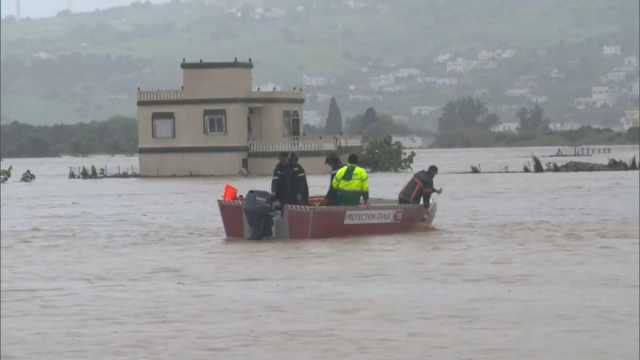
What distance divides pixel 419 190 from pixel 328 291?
11066 millimetres

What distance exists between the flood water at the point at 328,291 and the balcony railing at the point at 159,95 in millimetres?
32160

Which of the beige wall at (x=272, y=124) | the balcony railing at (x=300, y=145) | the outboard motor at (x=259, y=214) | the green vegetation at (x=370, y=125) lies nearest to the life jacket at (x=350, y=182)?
the outboard motor at (x=259, y=214)

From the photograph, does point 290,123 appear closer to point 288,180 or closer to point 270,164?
point 270,164

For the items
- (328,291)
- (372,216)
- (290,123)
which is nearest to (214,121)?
(290,123)

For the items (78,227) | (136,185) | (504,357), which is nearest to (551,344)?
(504,357)

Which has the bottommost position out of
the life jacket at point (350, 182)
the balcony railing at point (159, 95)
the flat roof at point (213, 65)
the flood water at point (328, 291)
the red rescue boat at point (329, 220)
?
the flood water at point (328, 291)

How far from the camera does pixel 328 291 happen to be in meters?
26.5

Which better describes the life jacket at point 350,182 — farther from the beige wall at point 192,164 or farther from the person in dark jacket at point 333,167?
the beige wall at point 192,164

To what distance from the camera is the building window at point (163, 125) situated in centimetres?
8019

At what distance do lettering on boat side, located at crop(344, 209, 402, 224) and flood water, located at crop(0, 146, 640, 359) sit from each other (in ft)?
1.34

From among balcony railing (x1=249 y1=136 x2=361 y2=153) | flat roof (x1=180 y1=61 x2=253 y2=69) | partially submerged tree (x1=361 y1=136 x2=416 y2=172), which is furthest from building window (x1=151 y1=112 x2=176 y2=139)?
partially submerged tree (x1=361 y1=136 x2=416 y2=172)

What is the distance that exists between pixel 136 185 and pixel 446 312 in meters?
53.7

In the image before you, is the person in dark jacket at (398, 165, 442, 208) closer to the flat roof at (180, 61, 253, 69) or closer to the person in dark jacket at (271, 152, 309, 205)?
the person in dark jacket at (271, 152, 309, 205)

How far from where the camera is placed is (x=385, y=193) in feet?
205
